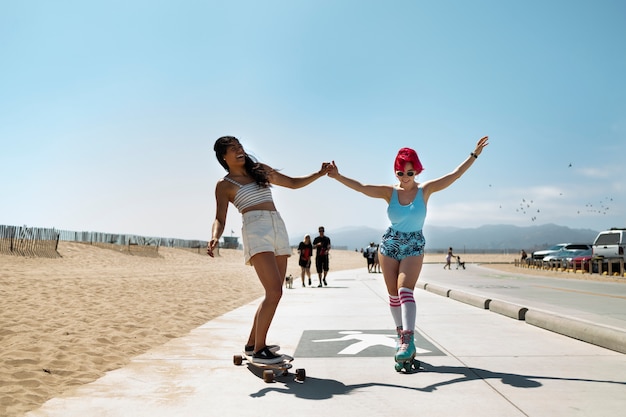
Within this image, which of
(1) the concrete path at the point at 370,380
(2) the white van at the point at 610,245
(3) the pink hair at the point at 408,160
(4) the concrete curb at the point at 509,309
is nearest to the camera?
(1) the concrete path at the point at 370,380

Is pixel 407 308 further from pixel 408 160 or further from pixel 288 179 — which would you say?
pixel 288 179

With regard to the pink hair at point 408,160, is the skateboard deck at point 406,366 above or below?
below

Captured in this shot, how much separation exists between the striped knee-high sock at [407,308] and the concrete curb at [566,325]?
98.3 inches

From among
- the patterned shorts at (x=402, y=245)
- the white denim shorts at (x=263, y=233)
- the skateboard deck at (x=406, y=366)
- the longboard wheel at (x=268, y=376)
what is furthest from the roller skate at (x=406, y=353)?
the white denim shorts at (x=263, y=233)

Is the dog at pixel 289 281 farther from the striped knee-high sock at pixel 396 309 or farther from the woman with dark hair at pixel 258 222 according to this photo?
the woman with dark hair at pixel 258 222

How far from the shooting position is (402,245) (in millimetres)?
5391

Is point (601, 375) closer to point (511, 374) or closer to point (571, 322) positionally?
point (511, 374)

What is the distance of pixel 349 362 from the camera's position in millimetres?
5496

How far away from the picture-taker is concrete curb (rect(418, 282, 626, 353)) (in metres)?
5.97

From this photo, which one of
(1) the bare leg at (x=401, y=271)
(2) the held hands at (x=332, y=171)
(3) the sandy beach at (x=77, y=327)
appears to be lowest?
(3) the sandy beach at (x=77, y=327)

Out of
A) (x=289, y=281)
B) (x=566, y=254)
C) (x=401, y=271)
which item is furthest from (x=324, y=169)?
(x=566, y=254)

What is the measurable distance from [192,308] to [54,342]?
4516 mm

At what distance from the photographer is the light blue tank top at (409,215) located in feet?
17.8

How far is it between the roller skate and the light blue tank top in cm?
106
